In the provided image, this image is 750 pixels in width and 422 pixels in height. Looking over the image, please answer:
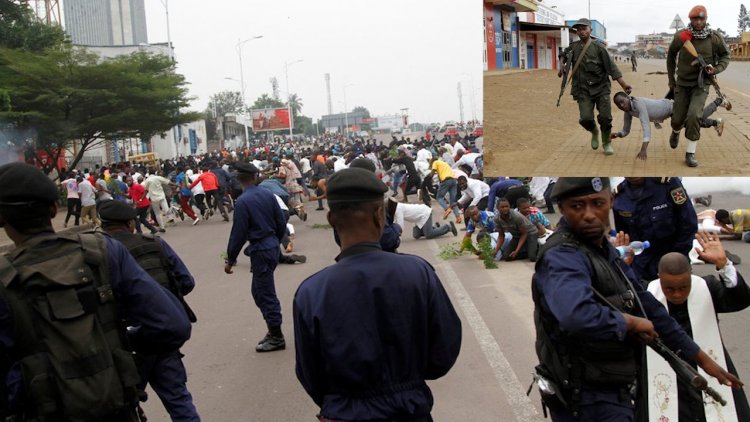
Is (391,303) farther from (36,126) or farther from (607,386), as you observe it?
(36,126)

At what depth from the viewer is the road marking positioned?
4801 millimetres

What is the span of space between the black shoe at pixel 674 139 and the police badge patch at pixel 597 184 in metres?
0.30

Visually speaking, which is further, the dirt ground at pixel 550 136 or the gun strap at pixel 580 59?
the dirt ground at pixel 550 136

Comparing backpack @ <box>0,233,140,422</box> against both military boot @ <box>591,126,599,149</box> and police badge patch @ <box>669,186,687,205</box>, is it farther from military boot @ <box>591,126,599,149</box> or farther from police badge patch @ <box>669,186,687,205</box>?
police badge patch @ <box>669,186,687,205</box>

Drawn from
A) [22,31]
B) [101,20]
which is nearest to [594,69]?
[22,31]

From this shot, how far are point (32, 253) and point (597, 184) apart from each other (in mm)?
2037

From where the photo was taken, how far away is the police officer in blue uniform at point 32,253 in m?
2.67

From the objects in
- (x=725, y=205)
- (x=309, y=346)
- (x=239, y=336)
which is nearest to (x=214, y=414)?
(x=239, y=336)

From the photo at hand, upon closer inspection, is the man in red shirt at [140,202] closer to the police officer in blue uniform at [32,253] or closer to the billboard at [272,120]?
the police officer in blue uniform at [32,253]

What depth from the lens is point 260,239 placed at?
21.4ft

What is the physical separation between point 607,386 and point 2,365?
216cm

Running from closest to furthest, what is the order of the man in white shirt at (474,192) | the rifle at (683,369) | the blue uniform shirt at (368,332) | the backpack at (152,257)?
the blue uniform shirt at (368,332) < the rifle at (683,369) < the backpack at (152,257) < the man in white shirt at (474,192)

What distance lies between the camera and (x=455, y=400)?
508 centimetres

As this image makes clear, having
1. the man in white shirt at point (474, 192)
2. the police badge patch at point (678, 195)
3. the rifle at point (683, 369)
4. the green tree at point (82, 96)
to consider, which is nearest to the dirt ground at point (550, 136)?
the rifle at point (683, 369)
